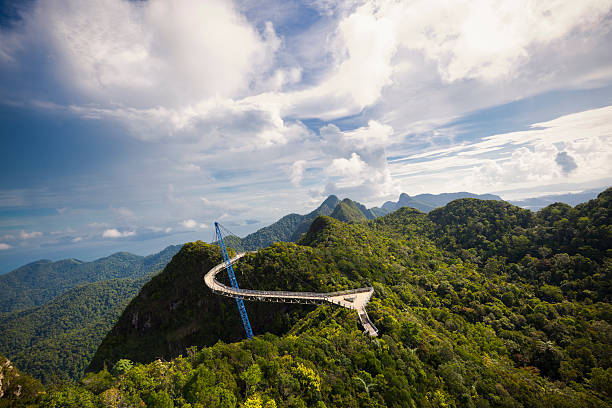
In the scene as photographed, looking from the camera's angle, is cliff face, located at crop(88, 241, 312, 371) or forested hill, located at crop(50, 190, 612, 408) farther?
cliff face, located at crop(88, 241, 312, 371)

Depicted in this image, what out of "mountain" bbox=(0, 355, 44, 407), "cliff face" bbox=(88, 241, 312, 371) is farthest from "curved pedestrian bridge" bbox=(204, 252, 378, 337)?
"mountain" bbox=(0, 355, 44, 407)

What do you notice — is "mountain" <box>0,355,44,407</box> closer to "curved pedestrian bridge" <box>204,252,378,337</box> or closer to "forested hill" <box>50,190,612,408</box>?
"forested hill" <box>50,190,612,408</box>

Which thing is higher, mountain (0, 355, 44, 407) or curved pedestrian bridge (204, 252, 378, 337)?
mountain (0, 355, 44, 407)

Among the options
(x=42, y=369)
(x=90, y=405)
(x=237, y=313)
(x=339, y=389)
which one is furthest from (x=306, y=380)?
(x=42, y=369)

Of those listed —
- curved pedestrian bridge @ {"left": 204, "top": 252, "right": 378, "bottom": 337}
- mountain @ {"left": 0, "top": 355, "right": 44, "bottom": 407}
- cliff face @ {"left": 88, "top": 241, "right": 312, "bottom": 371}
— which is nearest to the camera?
mountain @ {"left": 0, "top": 355, "right": 44, "bottom": 407}

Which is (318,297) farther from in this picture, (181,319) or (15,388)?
(15,388)

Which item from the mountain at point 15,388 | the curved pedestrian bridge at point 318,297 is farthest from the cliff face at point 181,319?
the mountain at point 15,388

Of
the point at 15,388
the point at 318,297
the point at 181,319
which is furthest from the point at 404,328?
the point at 181,319

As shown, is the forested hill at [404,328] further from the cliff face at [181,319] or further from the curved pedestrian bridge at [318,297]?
the curved pedestrian bridge at [318,297]
